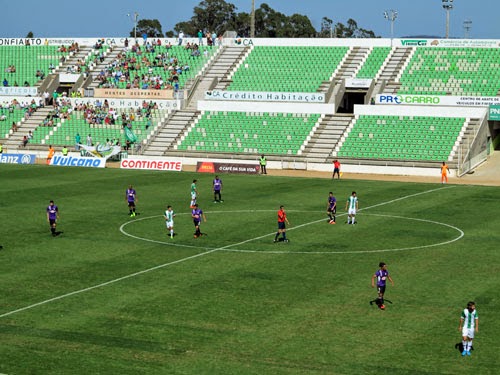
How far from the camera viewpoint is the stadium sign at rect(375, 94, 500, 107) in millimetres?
83438

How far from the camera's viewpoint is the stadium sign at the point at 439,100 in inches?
3285

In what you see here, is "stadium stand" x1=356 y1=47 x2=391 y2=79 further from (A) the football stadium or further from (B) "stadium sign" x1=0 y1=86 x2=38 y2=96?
(B) "stadium sign" x1=0 y1=86 x2=38 y2=96

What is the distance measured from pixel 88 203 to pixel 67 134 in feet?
126

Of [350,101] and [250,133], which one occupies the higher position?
[350,101]

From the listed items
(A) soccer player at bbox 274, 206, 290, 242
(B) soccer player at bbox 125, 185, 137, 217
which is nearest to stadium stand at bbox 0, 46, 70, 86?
(B) soccer player at bbox 125, 185, 137, 217

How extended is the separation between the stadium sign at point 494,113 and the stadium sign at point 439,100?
0.45 m

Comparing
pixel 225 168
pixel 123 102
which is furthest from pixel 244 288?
pixel 123 102

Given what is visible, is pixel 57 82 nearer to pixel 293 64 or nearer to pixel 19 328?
pixel 293 64

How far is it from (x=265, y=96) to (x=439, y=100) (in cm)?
1702

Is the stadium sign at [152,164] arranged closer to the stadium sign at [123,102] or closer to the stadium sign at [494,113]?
the stadium sign at [123,102]

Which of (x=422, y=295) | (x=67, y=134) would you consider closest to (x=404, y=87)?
(x=67, y=134)

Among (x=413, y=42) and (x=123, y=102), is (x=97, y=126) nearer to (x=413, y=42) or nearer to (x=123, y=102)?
(x=123, y=102)

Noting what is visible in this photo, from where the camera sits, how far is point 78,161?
83750 millimetres

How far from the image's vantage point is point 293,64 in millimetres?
99438
